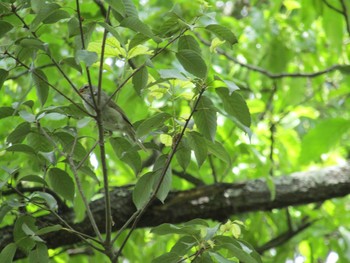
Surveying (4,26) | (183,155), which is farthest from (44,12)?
(183,155)

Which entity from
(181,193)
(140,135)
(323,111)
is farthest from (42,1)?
(323,111)

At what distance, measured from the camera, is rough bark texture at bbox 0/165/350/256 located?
9.70 feet

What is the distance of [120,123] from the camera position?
2469 millimetres

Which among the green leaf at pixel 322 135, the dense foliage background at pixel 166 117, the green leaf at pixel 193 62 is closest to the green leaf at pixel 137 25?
the dense foliage background at pixel 166 117

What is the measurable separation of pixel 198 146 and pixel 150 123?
186 mm

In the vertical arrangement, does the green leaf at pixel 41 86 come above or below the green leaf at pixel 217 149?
above

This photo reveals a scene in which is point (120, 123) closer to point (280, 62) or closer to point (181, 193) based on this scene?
point (181, 193)

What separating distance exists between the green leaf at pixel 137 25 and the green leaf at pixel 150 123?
0.24m

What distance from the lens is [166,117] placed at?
1.83 metres

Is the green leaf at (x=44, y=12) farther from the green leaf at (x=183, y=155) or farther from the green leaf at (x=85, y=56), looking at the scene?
the green leaf at (x=183, y=155)

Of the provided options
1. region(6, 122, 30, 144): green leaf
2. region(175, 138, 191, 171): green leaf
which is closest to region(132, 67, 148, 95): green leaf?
region(175, 138, 191, 171): green leaf

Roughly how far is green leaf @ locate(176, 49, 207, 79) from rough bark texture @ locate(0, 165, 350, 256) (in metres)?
1.31

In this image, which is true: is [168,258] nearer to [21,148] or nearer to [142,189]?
[142,189]

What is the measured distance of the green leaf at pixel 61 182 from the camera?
2.08m
